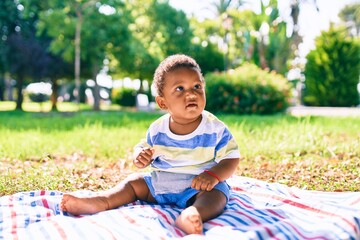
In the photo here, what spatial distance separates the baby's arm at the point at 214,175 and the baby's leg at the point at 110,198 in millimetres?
478

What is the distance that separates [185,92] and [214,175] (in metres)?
0.55

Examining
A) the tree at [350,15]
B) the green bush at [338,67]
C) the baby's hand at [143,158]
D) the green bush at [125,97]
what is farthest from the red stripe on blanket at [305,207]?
the tree at [350,15]

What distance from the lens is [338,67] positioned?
24.0 metres

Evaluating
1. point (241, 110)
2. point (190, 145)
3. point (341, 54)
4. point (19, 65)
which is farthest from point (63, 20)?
point (190, 145)

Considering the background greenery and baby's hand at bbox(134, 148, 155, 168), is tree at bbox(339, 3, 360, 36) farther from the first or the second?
baby's hand at bbox(134, 148, 155, 168)

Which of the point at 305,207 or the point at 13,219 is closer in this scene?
the point at 13,219

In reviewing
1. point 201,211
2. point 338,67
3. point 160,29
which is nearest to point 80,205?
point 201,211

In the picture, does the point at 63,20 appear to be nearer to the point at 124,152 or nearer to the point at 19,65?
the point at 19,65

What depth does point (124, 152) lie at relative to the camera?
18.0 feet

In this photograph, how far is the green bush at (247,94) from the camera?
13422mm

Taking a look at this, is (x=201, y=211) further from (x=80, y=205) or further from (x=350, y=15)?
(x=350, y=15)

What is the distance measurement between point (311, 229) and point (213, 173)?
26.6 inches

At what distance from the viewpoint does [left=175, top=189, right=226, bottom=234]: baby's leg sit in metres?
2.17

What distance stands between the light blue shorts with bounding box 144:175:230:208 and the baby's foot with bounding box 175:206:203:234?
0.42 metres
